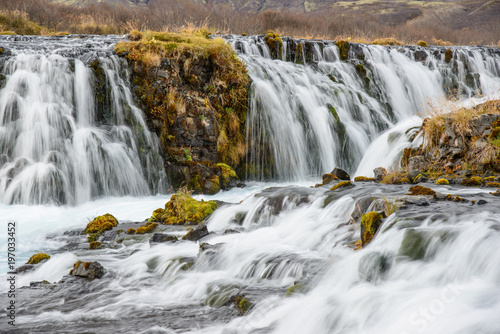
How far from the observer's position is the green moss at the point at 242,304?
13.8 feet

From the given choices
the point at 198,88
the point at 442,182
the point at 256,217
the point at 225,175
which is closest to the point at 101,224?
the point at 256,217

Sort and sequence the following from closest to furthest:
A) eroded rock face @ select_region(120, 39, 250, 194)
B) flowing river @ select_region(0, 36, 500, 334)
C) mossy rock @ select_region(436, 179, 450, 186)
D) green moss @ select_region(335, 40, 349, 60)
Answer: flowing river @ select_region(0, 36, 500, 334)
mossy rock @ select_region(436, 179, 450, 186)
eroded rock face @ select_region(120, 39, 250, 194)
green moss @ select_region(335, 40, 349, 60)

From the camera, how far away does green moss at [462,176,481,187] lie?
7566mm

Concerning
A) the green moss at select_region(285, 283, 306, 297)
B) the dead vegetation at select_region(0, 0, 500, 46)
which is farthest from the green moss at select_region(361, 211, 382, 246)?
the dead vegetation at select_region(0, 0, 500, 46)

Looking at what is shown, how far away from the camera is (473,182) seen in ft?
24.9

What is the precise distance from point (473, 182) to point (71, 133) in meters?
9.04

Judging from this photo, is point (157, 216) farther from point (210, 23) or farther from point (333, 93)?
point (210, 23)

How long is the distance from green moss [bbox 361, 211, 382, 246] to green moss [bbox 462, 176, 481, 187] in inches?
138

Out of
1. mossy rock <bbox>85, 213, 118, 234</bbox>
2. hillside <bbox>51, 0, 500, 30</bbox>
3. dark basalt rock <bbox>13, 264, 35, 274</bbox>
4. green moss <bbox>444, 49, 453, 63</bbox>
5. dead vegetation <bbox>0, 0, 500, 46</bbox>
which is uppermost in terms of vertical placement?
hillside <bbox>51, 0, 500, 30</bbox>

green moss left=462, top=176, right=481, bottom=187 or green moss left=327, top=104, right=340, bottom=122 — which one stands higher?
green moss left=327, top=104, right=340, bottom=122

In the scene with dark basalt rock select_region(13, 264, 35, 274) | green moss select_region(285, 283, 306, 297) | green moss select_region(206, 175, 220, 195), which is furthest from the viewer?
green moss select_region(206, 175, 220, 195)

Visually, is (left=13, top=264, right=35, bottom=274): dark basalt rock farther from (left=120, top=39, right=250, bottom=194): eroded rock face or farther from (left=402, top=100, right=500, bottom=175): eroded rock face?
(left=402, top=100, right=500, bottom=175): eroded rock face

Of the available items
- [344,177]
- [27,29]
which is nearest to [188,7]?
[27,29]

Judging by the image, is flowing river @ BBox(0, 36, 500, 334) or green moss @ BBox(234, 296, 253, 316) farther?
green moss @ BBox(234, 296, 253, 316)
